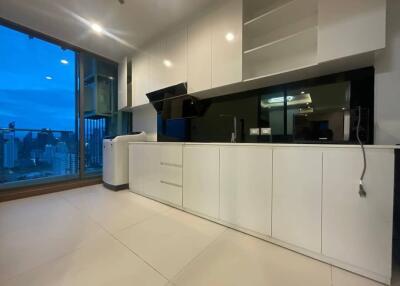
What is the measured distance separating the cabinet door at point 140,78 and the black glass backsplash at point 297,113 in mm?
848

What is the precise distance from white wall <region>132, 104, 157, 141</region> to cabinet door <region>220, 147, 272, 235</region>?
1.95 m

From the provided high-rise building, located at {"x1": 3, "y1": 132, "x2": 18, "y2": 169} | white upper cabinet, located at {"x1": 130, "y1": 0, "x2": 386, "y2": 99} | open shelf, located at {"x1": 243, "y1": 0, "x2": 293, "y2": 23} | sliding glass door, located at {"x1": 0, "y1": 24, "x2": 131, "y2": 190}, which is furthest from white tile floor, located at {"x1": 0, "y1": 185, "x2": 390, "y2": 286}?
open shelf, located at {"x1": 243, "y1": 0, "x2": 293, "y2": 23}

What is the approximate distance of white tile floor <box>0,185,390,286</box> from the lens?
3.51ft

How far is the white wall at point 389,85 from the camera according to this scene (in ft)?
4.29

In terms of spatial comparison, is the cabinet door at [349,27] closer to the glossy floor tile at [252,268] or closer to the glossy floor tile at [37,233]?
the glossy floor tile at [252,268]

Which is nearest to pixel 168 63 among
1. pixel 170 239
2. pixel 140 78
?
pixel 140 78

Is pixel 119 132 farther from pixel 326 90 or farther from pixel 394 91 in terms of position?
pixel 394 91

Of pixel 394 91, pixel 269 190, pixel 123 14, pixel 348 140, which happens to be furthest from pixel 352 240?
pixel 123 14

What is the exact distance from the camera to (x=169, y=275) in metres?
1.10

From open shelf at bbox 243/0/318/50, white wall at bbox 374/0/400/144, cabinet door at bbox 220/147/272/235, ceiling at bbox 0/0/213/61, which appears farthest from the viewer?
ceiling at bbox 0/0/213/61

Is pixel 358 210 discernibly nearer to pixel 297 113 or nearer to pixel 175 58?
pixel 297 113

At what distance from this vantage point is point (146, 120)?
11.4ft

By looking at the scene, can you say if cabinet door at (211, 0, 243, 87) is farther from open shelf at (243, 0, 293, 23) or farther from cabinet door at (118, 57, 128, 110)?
cabinet door at (118, 57, 128, 110)

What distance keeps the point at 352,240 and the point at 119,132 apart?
388 cm
